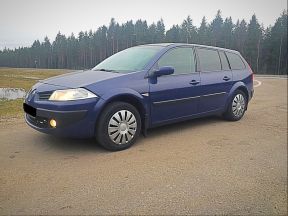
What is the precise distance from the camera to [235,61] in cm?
689

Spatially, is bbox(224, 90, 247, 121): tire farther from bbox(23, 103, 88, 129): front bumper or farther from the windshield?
bbox(23, 103, 88, 129): front bumper

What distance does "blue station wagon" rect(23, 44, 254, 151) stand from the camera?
4.20 m

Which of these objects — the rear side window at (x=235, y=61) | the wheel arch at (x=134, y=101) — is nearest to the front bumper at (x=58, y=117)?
the wheel arch at (x=134, y=101)

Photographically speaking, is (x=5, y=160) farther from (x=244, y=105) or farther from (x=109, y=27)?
(x=109, y=27)

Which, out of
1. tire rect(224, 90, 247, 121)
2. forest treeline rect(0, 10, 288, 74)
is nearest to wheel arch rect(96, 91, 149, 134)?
tire rect(224, 90, 247, 121)

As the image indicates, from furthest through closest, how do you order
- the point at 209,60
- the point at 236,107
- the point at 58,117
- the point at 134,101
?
1. the point at 236,107
2. the point at 209,60
3. the point at 134,101
4. the point at 58,117

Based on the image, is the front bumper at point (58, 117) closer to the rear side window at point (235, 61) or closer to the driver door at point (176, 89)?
the driver door at point (176, 89)

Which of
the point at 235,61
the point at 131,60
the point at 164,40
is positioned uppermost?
the point at 164,40

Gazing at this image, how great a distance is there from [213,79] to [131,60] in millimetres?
1747

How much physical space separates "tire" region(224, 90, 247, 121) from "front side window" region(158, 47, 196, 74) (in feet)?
4.86

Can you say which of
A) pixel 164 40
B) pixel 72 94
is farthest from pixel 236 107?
pixel 164 40

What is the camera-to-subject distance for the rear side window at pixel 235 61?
6.75 m

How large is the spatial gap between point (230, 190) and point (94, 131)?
2027mm

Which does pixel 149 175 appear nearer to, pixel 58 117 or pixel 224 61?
pixel 58 117
